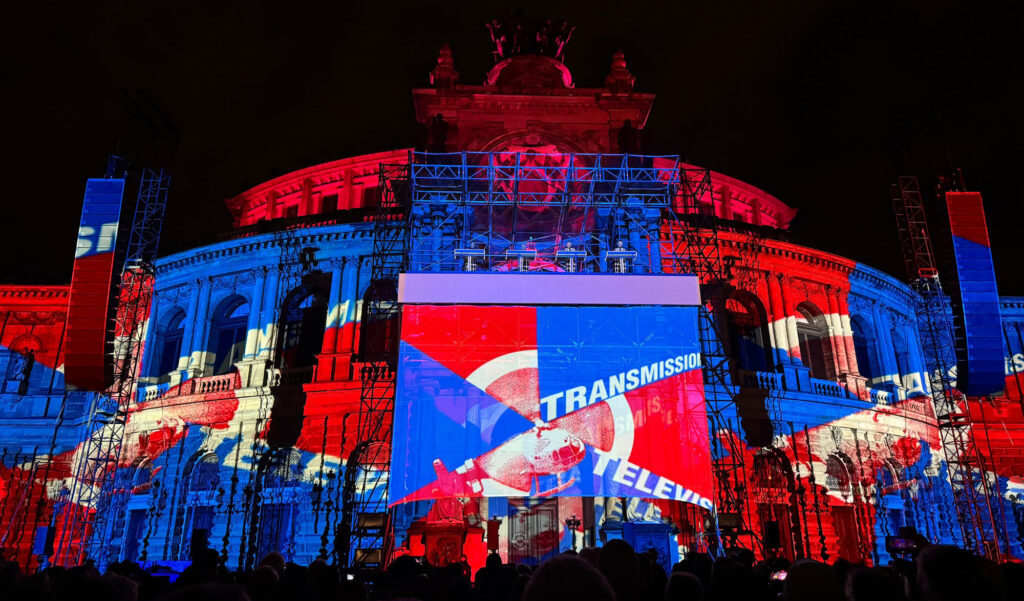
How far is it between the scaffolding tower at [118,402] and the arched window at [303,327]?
4.68 meters

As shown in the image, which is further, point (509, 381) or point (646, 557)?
point (509, 381)

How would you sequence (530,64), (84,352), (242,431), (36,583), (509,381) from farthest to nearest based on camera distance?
(530,64), (242,431), (84,352), (509,381), (36,583)

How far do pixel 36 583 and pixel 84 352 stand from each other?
1786 cm

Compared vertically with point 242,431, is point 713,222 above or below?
above

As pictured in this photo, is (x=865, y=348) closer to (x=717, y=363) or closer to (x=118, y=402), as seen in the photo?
(x=717, y=363)

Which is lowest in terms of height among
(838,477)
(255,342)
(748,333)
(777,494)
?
(777,494)

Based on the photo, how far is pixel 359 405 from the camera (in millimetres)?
22000

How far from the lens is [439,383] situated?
59.3ft

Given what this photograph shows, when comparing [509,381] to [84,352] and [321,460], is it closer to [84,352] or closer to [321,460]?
[321,460]

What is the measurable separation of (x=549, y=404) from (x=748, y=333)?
36.8 feet

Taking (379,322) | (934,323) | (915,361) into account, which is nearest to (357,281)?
(379,322)

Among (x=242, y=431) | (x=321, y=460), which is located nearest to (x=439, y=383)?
(x=321, y=460)

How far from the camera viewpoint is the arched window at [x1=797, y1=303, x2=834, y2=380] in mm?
25984

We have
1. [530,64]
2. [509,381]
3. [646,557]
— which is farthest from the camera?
[530,64]
